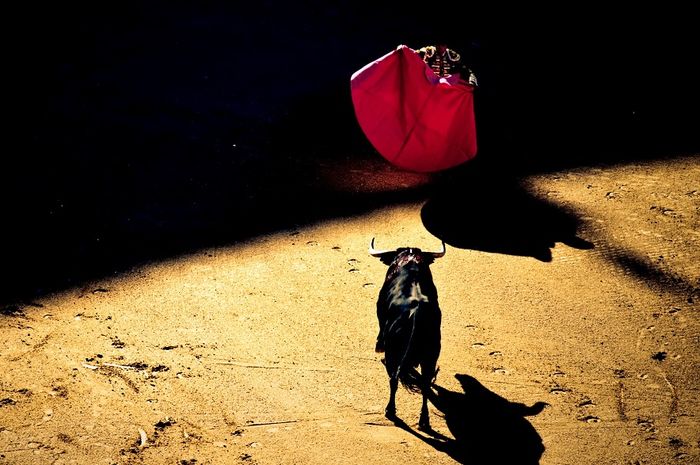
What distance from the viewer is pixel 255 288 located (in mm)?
6621

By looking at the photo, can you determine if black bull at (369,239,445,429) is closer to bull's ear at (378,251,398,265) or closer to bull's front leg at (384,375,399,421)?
bull's front leg at (384,375,399,421)

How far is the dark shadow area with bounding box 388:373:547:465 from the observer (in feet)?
16.6

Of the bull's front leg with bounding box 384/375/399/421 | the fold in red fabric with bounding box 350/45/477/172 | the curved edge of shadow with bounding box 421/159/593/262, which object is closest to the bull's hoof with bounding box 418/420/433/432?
the bull's front leg with bounding box 384/375/399/421

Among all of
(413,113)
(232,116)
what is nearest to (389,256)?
(413,113)

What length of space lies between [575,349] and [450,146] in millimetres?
2747

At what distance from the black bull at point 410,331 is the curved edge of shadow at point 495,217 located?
197 centimetres

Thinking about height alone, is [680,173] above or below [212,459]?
above

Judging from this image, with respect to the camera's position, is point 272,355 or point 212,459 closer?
point 212,459

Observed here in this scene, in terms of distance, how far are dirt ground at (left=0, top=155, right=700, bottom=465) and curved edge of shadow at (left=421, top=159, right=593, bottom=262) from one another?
22 mm

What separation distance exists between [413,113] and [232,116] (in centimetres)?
243

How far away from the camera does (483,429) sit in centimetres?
525

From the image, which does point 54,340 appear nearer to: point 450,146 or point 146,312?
point 146,312

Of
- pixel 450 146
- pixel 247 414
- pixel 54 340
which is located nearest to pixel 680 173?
pixel 450 146

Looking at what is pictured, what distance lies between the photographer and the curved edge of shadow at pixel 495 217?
731cm
